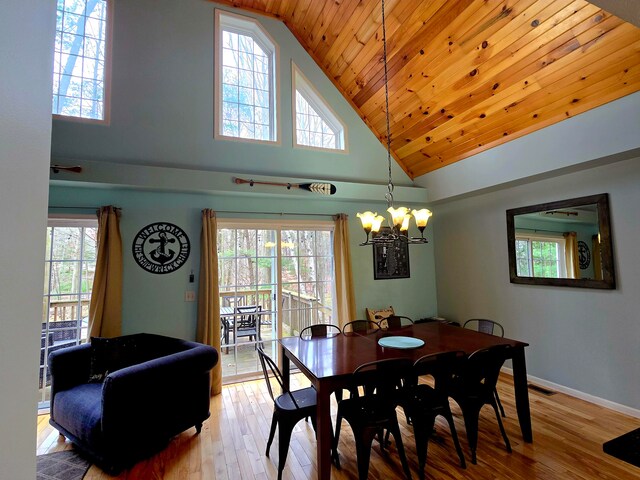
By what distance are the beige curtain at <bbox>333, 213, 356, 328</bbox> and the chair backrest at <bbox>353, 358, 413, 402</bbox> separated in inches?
92.9

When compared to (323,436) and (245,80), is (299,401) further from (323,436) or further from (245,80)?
(245,80)

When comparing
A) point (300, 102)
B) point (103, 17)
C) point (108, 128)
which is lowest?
point (108, 128)

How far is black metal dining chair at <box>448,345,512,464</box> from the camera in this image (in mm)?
2516

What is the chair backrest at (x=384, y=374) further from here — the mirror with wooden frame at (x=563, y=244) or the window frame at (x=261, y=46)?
the window frame at (x=261, y=46)

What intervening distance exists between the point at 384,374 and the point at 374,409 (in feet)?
1.10

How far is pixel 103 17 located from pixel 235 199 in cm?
266

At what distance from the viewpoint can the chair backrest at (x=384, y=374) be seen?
2188mm

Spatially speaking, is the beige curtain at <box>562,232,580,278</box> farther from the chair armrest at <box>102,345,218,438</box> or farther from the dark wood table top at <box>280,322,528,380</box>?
the chair armrest at <box>102,345,218,438</box>

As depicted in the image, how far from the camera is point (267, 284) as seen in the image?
4453 mm

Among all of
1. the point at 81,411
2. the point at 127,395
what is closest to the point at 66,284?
the point at 81,411

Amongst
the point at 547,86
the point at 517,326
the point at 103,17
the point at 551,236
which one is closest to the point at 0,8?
the point at 547,86

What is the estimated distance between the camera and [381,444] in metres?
2.67

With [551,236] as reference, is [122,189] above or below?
above

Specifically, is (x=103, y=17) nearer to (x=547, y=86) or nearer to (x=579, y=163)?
(x=547, y=86)
